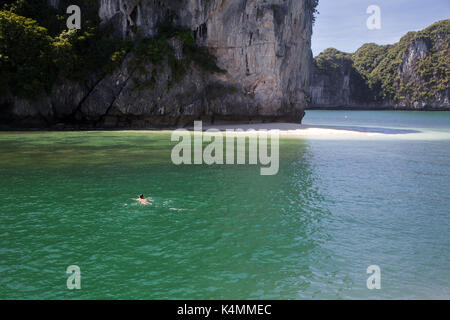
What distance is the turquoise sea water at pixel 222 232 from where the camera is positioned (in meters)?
5.98

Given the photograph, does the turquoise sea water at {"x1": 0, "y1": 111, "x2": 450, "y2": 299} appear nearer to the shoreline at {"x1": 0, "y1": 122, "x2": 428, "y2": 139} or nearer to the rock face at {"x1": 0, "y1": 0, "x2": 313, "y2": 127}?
the shoreline at {"x1": 0, "y1": 122, "x2": 428, "y2": 139}

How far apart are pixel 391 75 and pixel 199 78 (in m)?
126

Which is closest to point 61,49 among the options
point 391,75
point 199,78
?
point 199,78

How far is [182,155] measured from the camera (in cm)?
2012

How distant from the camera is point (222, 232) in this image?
27.6ft

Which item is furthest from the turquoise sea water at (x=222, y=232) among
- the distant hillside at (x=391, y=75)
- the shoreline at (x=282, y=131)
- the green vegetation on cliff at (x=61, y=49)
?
the distant hillside at (x=391, y=75)

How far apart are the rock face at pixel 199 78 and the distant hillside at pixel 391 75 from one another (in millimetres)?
102530

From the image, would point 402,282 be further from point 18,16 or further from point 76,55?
point 18,16

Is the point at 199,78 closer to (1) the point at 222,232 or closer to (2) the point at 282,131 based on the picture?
(2) the point at 282,131

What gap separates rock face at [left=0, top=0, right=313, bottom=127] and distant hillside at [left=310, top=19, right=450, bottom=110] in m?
103

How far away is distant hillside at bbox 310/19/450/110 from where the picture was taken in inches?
4931

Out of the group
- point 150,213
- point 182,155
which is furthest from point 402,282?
point 182,155

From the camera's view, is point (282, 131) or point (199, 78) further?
point (199, 78)
